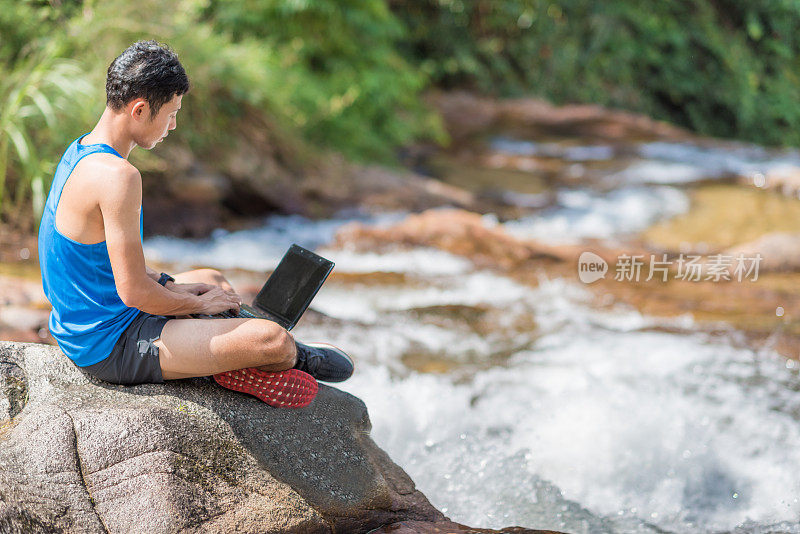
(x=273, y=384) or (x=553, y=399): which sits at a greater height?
(x=273, y=384)

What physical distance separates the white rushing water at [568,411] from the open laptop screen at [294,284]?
985 millimetres

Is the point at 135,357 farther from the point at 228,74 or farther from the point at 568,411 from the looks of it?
the point at 228,74

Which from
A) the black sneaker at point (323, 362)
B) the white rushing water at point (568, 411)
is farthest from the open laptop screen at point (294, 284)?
the white rushing water at point (568, 411)

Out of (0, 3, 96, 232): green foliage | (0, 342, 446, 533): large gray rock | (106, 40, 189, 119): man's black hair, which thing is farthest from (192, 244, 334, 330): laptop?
(0, 3, 96, 232): green foliage

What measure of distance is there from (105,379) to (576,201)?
772 centimetres

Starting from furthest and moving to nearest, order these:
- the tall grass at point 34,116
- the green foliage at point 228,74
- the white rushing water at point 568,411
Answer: the green foliage at point 228,74
the tall grass at point 34,116
the white rushing water at point 568,411

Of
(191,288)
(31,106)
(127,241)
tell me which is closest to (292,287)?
(191,288)

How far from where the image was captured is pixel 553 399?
156 inches

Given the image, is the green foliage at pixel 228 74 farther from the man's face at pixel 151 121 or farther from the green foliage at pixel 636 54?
the green foliage at pixel 636 54

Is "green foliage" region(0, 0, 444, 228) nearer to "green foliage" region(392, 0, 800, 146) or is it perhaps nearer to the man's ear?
the man's ear

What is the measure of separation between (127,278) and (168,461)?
59 cm

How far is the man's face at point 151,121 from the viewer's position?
2.25 meters

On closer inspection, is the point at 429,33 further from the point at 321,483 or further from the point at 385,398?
the point at 321,483

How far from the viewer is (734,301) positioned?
5.46 meters
